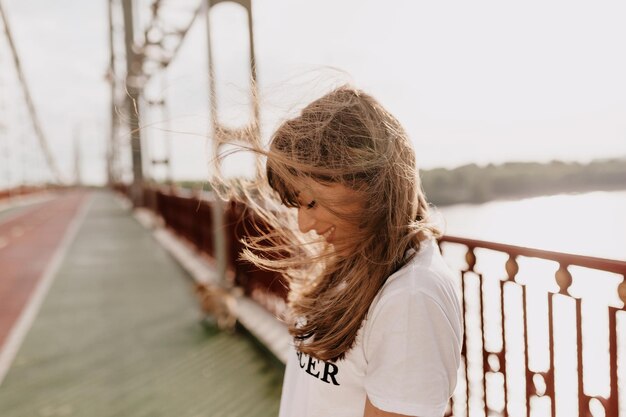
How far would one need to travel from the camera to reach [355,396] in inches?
42.8

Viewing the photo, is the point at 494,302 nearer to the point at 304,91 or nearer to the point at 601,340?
the point at 601,340

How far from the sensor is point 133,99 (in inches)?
59.1

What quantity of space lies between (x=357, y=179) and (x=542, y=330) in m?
1.35

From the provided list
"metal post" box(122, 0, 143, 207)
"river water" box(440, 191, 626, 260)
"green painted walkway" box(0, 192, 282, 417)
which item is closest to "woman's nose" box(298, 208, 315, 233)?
"river water" box(440, 191, 626, 260)

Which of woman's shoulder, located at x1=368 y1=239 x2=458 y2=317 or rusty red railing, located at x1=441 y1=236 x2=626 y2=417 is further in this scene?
rusty red railing, located at x1=441 y1=236 x2=626 y2=417

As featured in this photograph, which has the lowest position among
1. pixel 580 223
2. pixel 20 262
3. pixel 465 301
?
pixel 20 262

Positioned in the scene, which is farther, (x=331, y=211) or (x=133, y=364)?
(x=133, y=364)

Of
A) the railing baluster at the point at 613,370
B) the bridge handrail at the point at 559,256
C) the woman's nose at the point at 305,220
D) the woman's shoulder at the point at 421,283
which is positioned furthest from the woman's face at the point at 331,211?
the railing baluster at the point at 613,370

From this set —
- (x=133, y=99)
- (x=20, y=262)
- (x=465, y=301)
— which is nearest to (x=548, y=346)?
(x=465, y=301)

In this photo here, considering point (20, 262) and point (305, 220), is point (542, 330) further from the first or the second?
point (20, 262)

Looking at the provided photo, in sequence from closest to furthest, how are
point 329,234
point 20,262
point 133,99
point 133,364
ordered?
point 329,234 < point 133,99 < point 133,364 < point 20,262

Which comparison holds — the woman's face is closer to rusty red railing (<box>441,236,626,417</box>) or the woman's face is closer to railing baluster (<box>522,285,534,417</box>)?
rusty red railing (<box>441,236,626,417</box>)

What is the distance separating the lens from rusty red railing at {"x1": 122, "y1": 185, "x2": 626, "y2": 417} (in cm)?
160

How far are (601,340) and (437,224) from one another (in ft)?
3.33
